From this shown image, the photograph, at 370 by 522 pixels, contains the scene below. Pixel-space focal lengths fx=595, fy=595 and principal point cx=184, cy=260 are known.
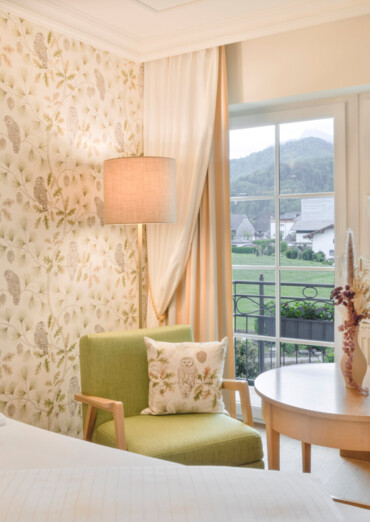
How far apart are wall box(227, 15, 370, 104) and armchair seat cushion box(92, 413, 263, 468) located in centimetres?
199

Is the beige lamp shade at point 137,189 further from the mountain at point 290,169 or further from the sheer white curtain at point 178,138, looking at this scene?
the mountain at point 290,169

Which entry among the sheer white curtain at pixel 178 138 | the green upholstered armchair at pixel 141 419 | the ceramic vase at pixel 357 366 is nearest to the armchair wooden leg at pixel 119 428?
the green upholstered armchair at pixel 141 419

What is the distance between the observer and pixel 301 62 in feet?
11.6

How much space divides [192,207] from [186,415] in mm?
1370

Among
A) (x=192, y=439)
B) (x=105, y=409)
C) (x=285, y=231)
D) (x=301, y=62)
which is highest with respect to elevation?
(x=301, y=62)

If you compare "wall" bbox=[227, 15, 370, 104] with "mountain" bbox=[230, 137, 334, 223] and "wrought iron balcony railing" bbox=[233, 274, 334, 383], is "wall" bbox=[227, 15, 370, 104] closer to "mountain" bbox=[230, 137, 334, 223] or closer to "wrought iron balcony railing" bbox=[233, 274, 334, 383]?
"mountain" bbox=[230, 137, 334, 223]

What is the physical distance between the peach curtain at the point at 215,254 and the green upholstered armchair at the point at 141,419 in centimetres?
40

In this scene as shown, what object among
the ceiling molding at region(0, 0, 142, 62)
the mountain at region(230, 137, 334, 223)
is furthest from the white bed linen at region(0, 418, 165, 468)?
the mountain at region(230, 137, 334, 223)

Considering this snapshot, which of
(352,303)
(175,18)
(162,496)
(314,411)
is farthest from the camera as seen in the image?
(175,18)

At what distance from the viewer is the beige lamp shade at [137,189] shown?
326 centimetres

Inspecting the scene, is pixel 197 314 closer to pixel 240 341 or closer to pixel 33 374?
pixel 240 341

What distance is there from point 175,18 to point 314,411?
240 cm

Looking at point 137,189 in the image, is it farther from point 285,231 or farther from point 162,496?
point 162,496

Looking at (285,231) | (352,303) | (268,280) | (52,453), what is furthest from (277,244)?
(52,453)
